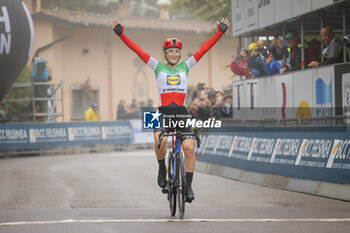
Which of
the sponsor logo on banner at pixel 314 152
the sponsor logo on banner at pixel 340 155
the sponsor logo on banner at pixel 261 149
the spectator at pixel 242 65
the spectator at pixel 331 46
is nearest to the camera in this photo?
the sponsor logo on banner at pixel 340 155

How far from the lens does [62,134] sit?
3002 cm

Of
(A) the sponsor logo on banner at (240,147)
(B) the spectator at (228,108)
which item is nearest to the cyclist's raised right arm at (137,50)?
(A) the sponsor logo on banner at (240,147)

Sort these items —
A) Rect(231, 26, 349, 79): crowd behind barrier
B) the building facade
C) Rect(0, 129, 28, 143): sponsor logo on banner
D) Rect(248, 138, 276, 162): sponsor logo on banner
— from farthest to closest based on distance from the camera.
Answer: the building facade, Rect(0, 129, 28, 143): sponsor logo on banner, Rect(231, 26, 349, 79): crowd behind barrier, Rect(248, 138, 276, 162): sponsor logo on banner

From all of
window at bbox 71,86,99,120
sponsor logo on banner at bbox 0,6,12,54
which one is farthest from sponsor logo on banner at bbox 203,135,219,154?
window at bbox 71,86,99,120

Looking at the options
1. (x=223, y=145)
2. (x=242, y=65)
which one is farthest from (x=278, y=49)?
(x=223, y=145)

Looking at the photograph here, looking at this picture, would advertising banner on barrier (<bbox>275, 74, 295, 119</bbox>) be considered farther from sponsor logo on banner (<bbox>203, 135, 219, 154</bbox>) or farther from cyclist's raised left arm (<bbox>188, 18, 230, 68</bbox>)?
cyclist's raised left arm (<bbox>188, 18, 230, 68</bbox>)

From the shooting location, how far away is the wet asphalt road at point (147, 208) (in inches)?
322

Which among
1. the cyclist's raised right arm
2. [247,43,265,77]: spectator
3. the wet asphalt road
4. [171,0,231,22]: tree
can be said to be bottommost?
the wet asphalt road

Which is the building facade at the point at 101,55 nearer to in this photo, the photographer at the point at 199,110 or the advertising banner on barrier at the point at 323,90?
the photographer at the point at 199,110

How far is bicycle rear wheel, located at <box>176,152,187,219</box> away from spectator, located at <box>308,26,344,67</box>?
652 centimetres

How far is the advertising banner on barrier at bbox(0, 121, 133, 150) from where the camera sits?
2850cm

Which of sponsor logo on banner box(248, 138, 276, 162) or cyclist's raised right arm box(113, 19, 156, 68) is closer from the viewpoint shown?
cyclist's raised right arm box(113, 19, 156, 68)

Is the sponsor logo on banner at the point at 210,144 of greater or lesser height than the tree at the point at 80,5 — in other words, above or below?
below

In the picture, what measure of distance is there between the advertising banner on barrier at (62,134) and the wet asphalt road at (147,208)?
1187 cm
